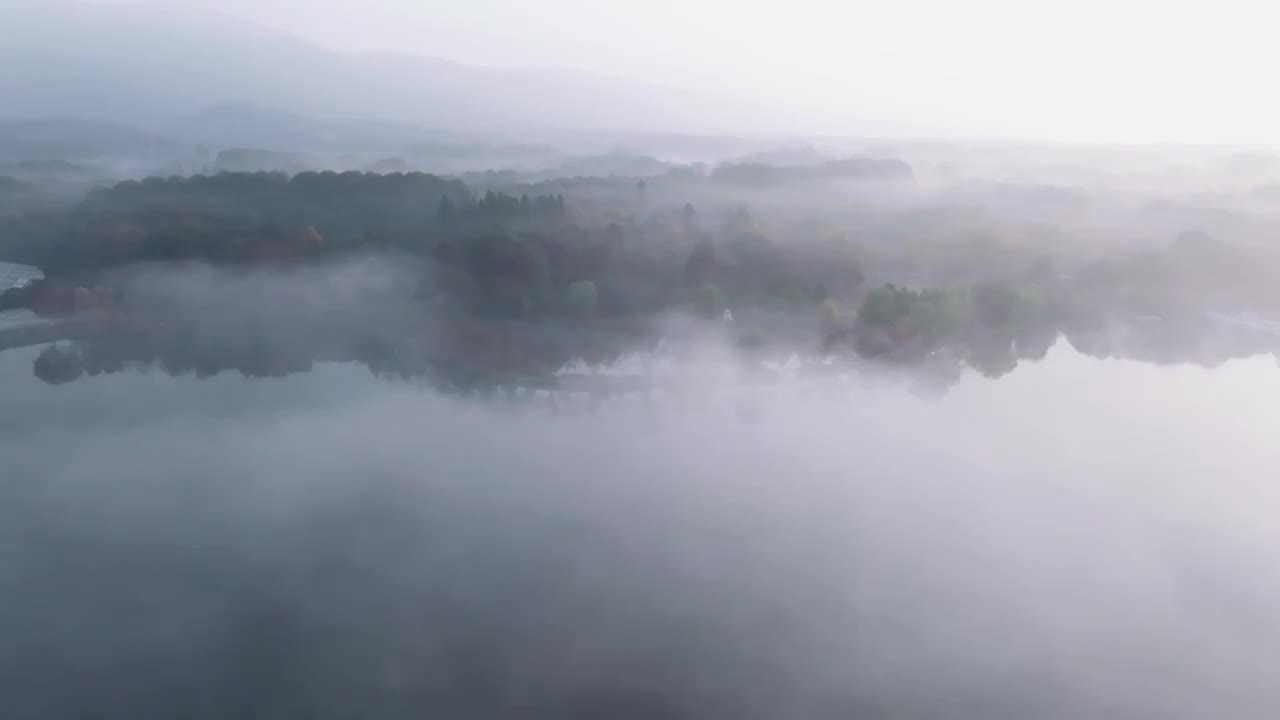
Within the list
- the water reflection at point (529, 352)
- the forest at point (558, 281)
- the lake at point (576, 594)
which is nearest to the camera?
the lake at point (576, 594)

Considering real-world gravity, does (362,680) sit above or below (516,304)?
below

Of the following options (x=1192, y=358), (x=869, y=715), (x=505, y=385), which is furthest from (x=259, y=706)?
(x=1192, y=358)

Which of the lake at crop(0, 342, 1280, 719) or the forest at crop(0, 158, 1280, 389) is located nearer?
the lake at crop(0, 342, 1280, 719)

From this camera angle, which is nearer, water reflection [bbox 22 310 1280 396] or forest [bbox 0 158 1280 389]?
water reflection [bbox 22 310 1280 396]

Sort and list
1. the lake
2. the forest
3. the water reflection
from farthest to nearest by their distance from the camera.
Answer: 1. the forest
2. the water reflection
3. the lake

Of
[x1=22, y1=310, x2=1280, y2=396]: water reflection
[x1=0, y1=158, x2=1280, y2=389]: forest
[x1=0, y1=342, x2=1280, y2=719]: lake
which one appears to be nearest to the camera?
[x1=0, y1=342, x2=1280, y2=719]: lake

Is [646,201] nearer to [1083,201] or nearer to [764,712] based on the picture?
[1083,201]

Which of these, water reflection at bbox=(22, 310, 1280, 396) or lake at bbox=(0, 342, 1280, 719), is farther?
water reflection at bbox=(22, 310, 1280, 396)

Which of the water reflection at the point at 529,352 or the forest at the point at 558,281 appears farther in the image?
the forest at the point at 558,281

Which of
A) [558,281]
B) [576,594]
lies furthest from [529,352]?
[576,594]

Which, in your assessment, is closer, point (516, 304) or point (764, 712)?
point (764, 712)

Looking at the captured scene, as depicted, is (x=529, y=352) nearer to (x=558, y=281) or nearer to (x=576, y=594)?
(x=558, y=281)
